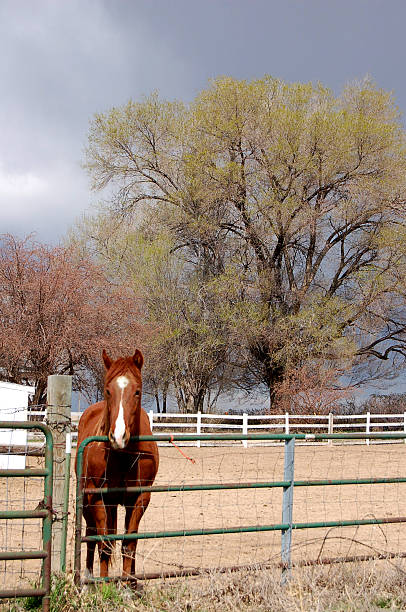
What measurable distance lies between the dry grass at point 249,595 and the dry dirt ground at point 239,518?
314mm

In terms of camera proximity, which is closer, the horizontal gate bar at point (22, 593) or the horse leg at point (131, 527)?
the horizontal gate bar at point (22, 593)

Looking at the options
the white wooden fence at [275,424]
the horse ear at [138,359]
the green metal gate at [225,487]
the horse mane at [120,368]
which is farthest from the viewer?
the white wooden fence at [275,424]

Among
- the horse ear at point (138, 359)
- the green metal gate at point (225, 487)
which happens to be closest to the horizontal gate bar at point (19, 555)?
the green metal gate at point (225, 487)

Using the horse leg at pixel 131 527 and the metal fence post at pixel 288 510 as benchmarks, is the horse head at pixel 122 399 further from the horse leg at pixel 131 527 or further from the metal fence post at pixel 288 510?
the metal fence post at pixel 288 510

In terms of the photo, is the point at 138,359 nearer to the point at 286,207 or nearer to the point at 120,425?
the point at 120,425

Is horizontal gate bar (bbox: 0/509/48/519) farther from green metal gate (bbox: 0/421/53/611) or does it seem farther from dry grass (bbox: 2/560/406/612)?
dry grass (bbox: 2/560/406/612)

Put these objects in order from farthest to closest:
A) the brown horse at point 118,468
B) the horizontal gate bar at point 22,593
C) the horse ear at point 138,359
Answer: the horse ear at point 138,359 < the brown horse at point 118,468 < the horizontal gate bar at point 22,593

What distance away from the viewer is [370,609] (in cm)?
440

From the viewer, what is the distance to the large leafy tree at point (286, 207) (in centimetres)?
2847

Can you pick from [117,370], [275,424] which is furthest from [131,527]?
[275,424]

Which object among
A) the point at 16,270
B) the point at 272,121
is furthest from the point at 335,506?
the point at 272,121

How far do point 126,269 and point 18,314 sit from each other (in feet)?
24.7

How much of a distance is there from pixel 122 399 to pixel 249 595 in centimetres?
163

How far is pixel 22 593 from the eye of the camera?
171 inches
